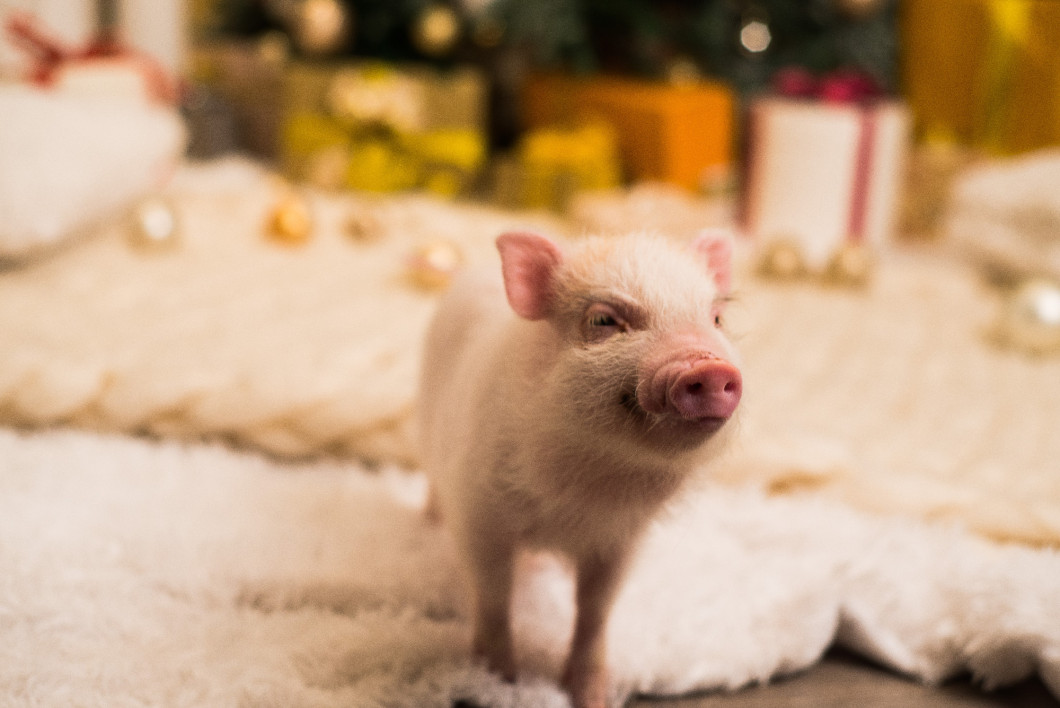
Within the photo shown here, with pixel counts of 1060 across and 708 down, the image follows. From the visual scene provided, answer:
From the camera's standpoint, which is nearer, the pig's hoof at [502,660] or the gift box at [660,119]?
the pig's hoof at [502,660]

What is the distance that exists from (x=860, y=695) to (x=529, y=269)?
1.21 feet

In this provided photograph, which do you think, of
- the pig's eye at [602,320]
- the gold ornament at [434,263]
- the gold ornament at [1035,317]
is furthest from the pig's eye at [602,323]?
the gold ornament at [1035,317]

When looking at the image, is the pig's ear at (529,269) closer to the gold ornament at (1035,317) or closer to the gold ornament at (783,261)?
the gold ornament at (1035,317)

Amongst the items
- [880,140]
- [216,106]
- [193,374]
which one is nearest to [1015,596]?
[193,374]

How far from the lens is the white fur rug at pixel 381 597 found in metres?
0.53

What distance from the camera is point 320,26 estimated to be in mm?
1870

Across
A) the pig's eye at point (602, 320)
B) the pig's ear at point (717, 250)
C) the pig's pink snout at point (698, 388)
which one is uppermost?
the pig's ear at point (717, 250)

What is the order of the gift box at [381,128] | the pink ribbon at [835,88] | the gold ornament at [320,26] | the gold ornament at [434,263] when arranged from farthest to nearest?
the gold ornament at [320,26], the gift box at [381,128], the pink ribbon at [835,88], the gold ornament at [434,263]

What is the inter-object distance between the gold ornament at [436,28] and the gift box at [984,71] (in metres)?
0.98

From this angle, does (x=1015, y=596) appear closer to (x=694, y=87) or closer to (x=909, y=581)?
(x=909, y=581)

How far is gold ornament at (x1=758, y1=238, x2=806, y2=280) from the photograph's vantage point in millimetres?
1399

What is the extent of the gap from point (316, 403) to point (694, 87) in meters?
1.35

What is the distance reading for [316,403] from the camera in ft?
2.65

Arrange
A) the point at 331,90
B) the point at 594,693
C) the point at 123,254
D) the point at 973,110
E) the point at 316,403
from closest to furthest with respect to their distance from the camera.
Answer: the point at 594,693
the point at 316,403
the point at 123,254
the point at 973,110
the point at 331,90
